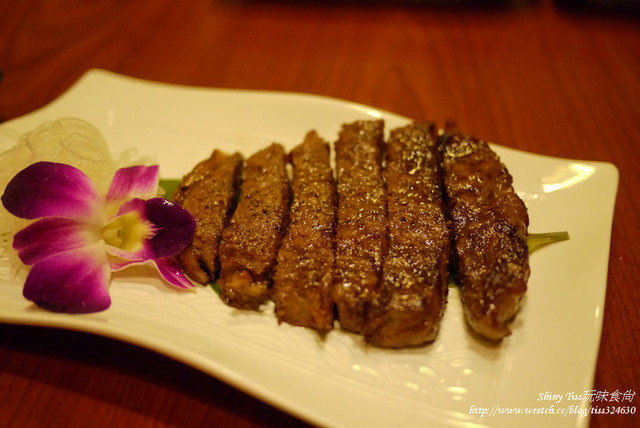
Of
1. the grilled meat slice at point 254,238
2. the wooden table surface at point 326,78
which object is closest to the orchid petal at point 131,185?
the grilled meat slice at point 254,238

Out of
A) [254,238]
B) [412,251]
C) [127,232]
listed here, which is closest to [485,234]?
[412,251]

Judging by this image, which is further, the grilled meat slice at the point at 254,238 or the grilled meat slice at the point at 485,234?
the grilled meat slice at the point at 254,238

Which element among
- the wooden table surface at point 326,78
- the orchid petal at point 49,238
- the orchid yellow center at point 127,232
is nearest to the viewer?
the wooden table surface at point 326,78

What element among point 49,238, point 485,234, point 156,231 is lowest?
point 49,238

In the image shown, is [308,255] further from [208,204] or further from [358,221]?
[208,204]

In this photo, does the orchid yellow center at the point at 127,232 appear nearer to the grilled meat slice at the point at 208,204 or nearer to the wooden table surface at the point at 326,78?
the grilled meat slice at the point at 208,204

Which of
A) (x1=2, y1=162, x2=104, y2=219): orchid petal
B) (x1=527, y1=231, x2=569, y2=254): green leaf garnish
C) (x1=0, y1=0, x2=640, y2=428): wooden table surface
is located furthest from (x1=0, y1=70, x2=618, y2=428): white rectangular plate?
(x1=2, y1=162, x2=104, y2=219): orchid petal

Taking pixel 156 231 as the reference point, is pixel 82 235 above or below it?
below
